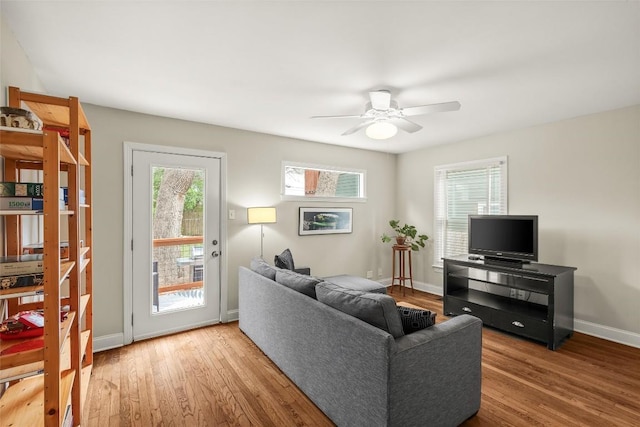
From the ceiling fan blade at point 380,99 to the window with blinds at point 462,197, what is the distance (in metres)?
2.42

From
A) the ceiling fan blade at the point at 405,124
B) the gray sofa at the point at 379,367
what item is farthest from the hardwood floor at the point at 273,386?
the ceiling fan blade at the point at 405,124

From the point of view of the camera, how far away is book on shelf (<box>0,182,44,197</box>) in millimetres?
1444

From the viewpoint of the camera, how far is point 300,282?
100.0 inches

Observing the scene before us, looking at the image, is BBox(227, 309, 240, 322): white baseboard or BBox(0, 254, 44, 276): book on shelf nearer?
BBox(0, 254, 44, 276): book on shelf

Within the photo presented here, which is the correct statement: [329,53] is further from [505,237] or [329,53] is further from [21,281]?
[505,237]

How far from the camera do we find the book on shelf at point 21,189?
144 cm

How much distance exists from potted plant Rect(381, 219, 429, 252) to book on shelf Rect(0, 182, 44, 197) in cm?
449

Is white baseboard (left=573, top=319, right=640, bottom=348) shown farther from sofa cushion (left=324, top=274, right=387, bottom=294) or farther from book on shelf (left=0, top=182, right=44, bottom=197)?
book on shelf (left=0, top=182, right=44, bottom=197)

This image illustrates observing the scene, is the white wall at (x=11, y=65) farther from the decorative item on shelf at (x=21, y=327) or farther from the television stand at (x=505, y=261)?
the television stand at (x=505, y=261)

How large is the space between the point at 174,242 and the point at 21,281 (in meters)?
2.09

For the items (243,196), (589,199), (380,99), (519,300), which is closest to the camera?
(380,99)

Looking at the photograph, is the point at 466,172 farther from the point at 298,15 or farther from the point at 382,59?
the point at 298,15

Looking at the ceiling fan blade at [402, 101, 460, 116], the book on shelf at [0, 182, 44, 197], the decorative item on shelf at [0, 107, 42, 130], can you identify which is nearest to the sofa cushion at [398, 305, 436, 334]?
the ceiling fan blade at [402, 101, 460, 116]

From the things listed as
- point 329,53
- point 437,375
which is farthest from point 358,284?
point 329,53
